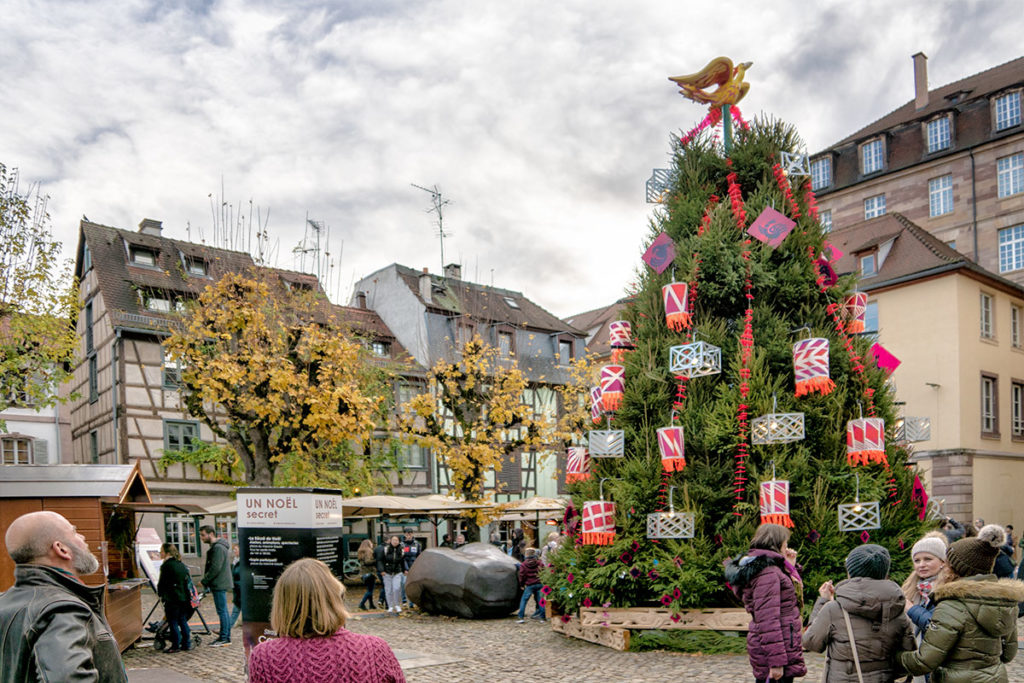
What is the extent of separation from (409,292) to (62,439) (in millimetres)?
13907

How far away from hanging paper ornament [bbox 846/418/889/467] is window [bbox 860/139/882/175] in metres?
30.8

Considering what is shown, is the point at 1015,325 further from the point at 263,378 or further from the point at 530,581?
the point at 263,378

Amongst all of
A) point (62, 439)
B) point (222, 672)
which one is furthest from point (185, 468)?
point (222, 672)

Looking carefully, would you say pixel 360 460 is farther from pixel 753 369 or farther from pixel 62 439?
pixel 753 369

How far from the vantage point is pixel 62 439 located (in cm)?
3300

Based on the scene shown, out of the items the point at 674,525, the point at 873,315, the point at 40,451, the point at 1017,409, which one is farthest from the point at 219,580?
the point at 1017,409

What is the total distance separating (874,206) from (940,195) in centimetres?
285

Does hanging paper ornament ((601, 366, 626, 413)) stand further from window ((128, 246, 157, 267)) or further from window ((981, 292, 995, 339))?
window ((128, 246, 157, 267))

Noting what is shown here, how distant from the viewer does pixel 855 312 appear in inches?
477

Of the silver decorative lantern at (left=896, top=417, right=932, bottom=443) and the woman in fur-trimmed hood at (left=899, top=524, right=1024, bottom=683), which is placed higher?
the silver decorative lantern at (left=896, top=417, right=932, bottom=443)

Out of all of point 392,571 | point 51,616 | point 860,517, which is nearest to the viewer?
point 51,616

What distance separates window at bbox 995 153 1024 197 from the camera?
33.4 metres

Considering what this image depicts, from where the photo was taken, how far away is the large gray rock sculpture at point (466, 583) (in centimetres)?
1593

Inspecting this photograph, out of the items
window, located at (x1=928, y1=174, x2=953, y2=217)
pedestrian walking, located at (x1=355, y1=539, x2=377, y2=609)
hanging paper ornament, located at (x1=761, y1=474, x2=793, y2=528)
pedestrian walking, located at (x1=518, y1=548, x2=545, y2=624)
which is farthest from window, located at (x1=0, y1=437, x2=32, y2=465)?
window, located at (x1=928, y1=174, x2=953, y2=217)
